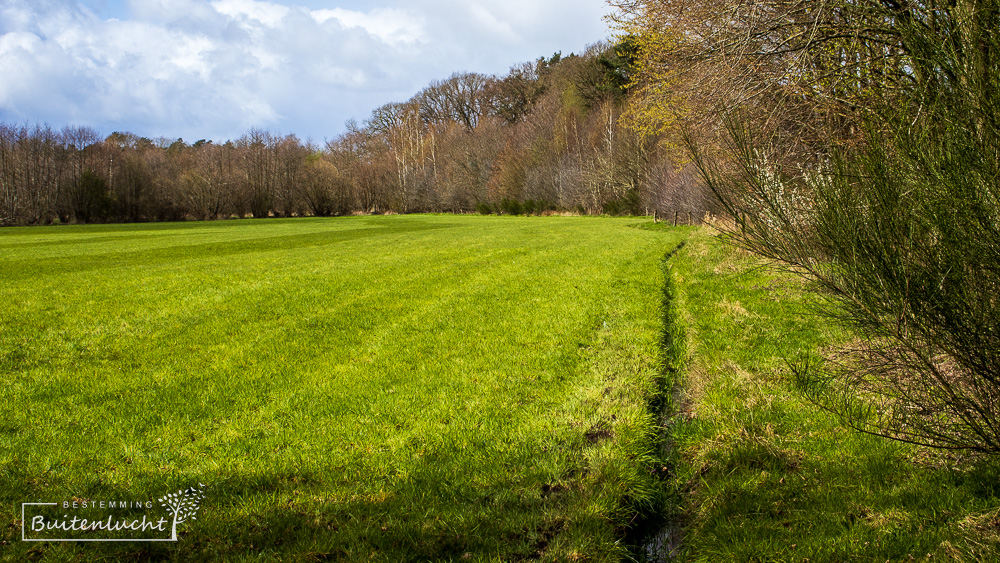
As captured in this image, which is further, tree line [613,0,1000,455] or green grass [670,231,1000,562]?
green grass [670,231,1000,562]

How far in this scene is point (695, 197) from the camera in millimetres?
25312

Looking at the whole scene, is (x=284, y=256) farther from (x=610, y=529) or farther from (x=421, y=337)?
(x=610, y=529)

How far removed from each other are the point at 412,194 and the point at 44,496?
72.1 metres

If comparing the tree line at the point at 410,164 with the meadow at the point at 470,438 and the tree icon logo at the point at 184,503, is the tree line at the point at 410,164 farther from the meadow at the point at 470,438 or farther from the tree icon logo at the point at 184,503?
the tree icon logo at the point at 184,503

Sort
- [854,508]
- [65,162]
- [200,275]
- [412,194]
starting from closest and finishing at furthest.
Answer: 1. [854,508]
2. [200,275]
3. [65,162]
4. [412,194]

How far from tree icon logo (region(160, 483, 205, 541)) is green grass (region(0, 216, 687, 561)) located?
0.29 ft

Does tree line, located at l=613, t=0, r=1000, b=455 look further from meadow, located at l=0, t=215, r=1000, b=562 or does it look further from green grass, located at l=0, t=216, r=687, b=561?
green grass, located at l=0, t=216, r=687, b=561

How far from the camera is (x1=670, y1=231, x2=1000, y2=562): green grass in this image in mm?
2809

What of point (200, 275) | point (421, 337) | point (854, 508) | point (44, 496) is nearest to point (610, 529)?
point (854, 508)

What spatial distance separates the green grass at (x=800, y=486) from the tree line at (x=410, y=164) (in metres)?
28.9

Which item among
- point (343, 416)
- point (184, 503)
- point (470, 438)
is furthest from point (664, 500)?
point (184, 503)

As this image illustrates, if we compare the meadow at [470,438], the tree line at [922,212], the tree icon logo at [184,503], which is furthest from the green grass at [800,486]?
the tree icon logo at [184,503]

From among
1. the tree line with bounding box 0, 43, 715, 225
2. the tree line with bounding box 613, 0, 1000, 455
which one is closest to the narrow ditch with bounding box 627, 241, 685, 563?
the tree line with bounding box 613, 0, 1000, 455

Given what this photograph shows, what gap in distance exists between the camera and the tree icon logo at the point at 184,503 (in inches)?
131
